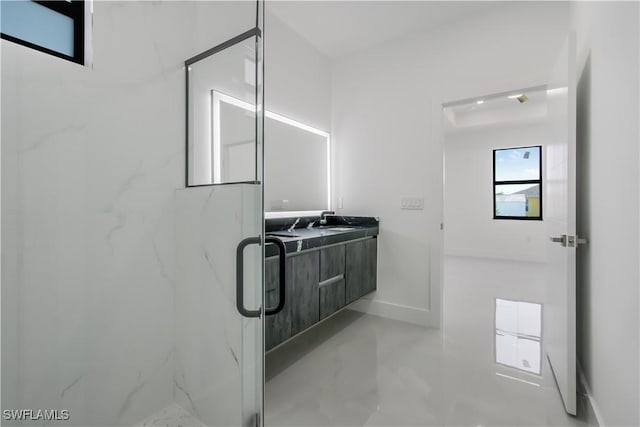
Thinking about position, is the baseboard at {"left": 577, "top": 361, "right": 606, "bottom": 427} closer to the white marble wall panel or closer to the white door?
the white door

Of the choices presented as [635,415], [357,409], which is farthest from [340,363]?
[635,415]

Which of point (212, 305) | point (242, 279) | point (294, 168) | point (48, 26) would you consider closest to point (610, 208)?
point (242, 279)

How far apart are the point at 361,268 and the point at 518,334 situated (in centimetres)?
143

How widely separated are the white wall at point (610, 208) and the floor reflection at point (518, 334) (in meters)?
0.41

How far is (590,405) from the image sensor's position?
4.94 ft

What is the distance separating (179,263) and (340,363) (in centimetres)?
131

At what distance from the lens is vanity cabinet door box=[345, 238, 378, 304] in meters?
2.62

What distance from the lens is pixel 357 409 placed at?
1606 millimetres

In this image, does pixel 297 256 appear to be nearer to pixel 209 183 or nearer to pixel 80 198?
pixel 209 183

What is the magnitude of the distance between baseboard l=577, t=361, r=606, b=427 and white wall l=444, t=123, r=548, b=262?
469 centimetres

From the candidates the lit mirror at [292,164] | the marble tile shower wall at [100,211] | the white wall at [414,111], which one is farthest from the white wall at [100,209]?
the white wall at [414,111]

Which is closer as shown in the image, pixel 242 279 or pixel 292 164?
pixel 242 279

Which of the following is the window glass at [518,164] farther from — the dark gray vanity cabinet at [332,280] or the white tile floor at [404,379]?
the dark gray vanity cabinet at [332,280]

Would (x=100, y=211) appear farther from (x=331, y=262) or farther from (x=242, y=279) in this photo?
(x=331, y=262)
